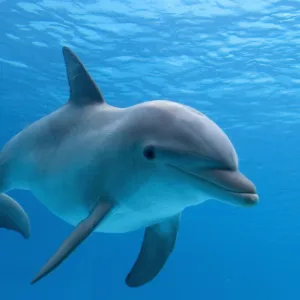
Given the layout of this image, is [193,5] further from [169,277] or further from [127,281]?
[169,277]

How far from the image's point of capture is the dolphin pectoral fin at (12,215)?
672 centimetres

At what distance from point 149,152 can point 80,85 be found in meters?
1.92

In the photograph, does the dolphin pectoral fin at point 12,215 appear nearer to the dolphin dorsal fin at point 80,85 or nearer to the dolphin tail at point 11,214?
the dolphin tail at point 11,214

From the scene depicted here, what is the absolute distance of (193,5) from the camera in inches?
645

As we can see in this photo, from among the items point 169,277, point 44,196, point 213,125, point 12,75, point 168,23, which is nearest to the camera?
point 213,125

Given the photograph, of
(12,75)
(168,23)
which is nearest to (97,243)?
(12,75)

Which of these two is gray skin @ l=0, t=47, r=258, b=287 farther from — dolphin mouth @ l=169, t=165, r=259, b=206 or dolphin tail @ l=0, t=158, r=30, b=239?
dolphin tail @ l=0, t=158, r=30, b=239

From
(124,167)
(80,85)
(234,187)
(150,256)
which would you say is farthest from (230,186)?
(80,85)

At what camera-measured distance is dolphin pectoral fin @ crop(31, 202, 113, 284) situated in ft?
13.2

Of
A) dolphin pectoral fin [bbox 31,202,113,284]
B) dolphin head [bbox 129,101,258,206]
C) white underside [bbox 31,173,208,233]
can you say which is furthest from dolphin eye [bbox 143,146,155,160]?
dolphin pectoral fin [bbox 31,202,113,284]

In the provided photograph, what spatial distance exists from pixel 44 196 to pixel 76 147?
764mm

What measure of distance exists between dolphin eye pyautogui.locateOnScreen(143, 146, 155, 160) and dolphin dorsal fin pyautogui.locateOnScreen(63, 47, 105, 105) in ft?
5.32

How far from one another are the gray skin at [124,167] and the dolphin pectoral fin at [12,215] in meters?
0.46

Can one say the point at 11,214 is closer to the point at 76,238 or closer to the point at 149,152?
the point at 76,238
